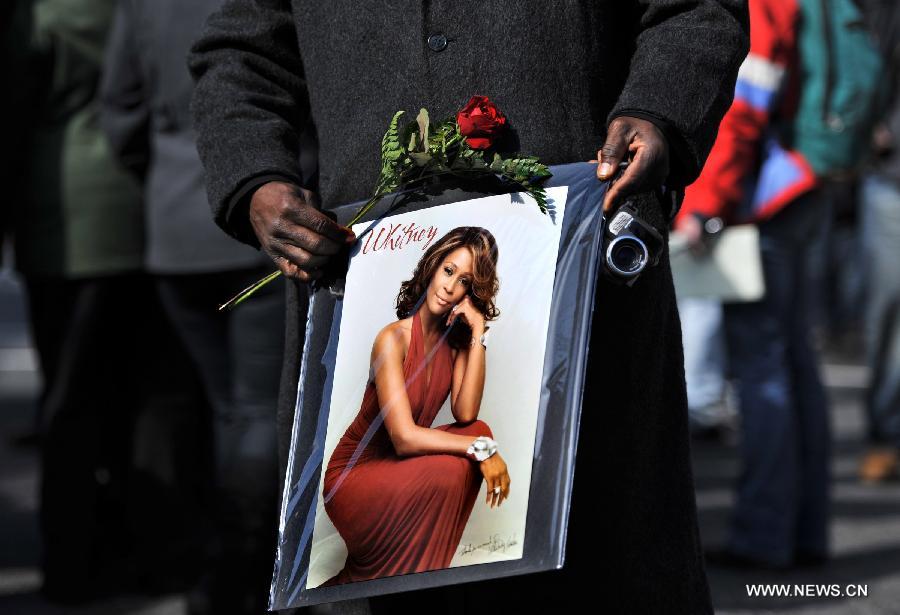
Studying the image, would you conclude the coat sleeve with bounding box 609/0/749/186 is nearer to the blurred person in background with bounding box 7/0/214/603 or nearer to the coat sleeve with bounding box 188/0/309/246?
the coat sleeve with bounding box 188/0/309/246

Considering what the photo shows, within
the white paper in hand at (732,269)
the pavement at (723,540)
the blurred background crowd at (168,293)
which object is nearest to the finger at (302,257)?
the blurred background crowd at (168,293)

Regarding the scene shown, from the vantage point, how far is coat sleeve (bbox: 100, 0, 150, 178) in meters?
4.18

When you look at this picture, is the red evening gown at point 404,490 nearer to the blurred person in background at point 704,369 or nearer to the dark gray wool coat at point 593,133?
the dark gray wool coat at point 593,133

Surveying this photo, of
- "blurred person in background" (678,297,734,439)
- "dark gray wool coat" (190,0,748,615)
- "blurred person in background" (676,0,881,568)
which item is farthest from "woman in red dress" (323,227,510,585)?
"blurred person in background" (678,297,734,439)

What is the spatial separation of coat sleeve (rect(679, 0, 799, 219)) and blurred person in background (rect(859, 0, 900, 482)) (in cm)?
140

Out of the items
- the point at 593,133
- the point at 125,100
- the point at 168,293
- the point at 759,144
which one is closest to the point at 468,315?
the point at 593,133

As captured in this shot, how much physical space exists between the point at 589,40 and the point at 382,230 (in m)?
0.43

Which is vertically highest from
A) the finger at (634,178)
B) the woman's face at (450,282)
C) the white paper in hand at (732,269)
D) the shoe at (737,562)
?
the finger at (634,178)

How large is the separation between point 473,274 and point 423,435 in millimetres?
237

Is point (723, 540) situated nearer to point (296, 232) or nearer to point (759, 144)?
point (759, 144)

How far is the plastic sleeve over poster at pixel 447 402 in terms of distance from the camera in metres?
1.86

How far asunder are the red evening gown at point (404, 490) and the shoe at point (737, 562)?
114 inches

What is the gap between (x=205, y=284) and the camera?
3895mm

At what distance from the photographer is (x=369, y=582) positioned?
190cm
